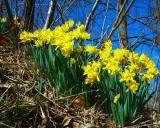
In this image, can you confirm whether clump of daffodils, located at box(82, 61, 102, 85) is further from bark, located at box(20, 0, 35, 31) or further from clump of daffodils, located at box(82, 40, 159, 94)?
bark, located at box(20, 0, 35, 31)

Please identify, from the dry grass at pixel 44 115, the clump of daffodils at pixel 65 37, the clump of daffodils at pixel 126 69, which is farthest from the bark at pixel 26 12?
the clump of daffodils at pixel 126 69

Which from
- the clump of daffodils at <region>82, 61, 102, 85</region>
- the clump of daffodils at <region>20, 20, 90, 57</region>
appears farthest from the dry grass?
the clump of daffodils at <region>20, 20, 90, 57</region>

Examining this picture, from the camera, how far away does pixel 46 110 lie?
1003 mm

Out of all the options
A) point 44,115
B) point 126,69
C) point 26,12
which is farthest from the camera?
point 26,12

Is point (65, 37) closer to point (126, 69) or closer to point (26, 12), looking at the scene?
point (126, 69)

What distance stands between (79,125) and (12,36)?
2.00 meters

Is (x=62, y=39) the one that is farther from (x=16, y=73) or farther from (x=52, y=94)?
(x=16, y=73)

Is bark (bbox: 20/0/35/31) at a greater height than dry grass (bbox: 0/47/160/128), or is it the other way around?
bark (bbox: 20/0/35/31)

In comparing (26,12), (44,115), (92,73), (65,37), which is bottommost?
(44,115)

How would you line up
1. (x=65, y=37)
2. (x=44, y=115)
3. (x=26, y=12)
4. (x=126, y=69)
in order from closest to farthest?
1. (x=44, y=115)
2. (x=126, y=69)
3. (x=65, y=37)
4. (x=26, y=12)

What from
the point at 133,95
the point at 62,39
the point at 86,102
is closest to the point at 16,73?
→ the point at 62,39

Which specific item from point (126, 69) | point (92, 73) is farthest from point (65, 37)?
point (126, 69)

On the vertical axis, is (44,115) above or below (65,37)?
below

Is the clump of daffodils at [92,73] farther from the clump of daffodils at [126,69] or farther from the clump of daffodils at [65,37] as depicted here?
the clump of daffodils at [65,37]
